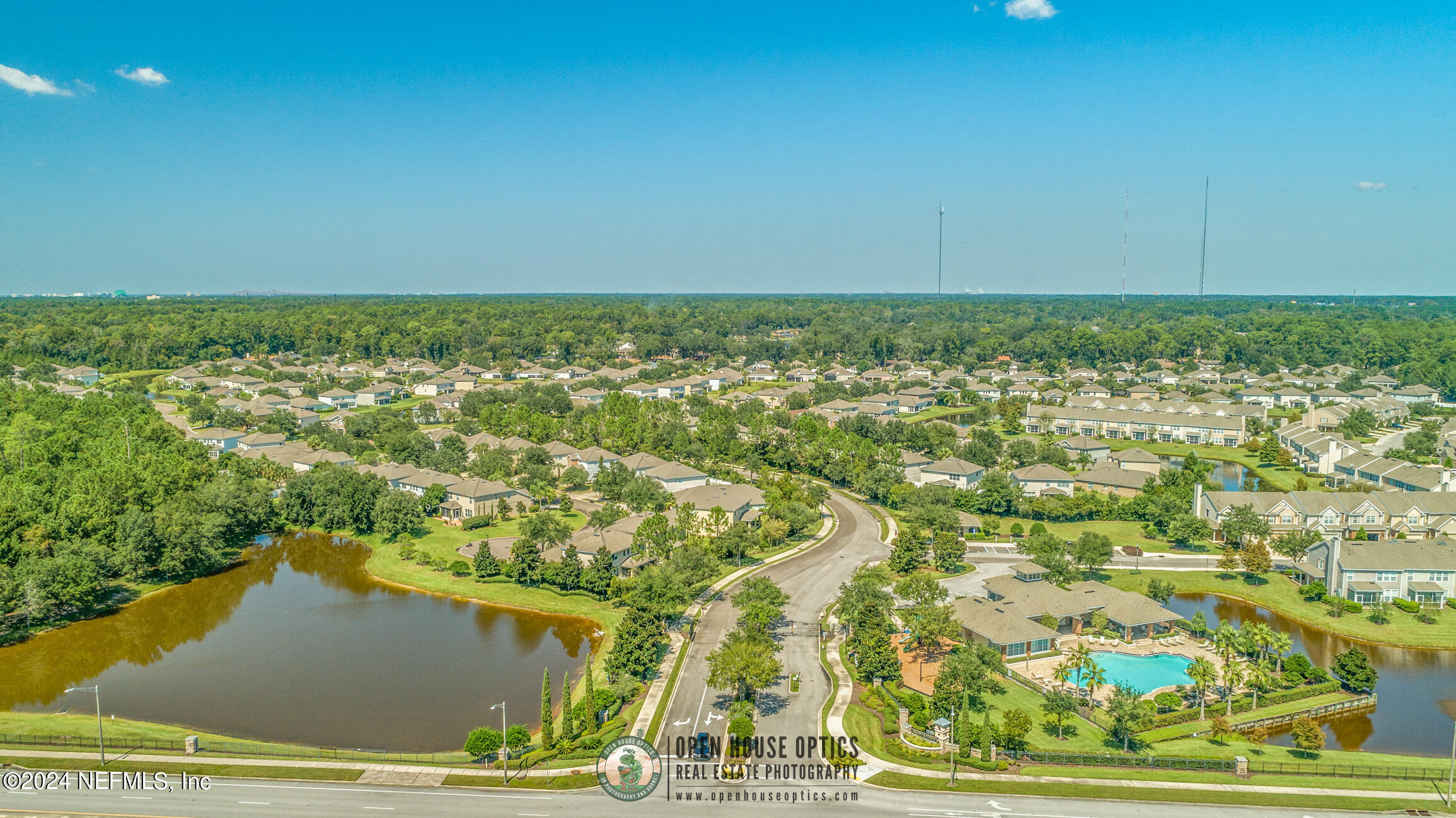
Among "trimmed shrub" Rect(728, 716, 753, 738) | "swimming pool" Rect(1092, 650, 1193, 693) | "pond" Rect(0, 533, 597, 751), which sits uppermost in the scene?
"trimmed shrub" Rect(728, 716, 753, 738)

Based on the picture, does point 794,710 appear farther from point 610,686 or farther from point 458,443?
point 458,443

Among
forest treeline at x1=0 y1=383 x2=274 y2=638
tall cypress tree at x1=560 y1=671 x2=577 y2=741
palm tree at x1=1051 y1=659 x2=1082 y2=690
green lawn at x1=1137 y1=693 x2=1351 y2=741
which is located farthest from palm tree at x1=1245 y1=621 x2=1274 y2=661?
forest treeline at x1=0 y1=383 x2=274 y2=638

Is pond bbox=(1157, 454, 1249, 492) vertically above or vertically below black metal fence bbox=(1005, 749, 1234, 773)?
above

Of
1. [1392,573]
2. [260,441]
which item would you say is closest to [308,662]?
[260,441]

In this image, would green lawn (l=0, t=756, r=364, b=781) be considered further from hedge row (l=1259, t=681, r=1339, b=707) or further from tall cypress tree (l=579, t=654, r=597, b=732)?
hedge row (l=1259, t=681, r=1339, b=707)

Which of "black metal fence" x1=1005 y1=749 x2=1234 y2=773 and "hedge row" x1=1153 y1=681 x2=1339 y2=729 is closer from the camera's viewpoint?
"black metal fence" x1=1005 y1=749 x2=1234 y2=773

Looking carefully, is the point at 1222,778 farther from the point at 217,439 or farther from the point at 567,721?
the point at 217,439
